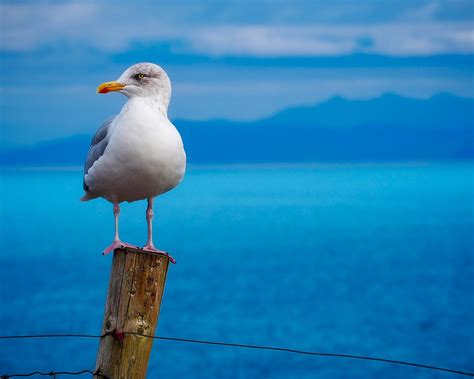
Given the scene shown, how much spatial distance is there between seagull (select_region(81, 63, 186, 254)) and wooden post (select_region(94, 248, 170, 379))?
0.47 meters

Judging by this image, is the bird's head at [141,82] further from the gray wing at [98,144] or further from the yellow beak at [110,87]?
the gray wing at [98,144]

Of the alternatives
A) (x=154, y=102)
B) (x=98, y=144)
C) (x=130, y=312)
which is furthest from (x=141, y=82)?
(x=130, y=312)

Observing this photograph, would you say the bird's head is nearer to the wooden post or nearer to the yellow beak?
the yellow beak

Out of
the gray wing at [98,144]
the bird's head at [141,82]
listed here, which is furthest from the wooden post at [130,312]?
the bird's head at [141,82]

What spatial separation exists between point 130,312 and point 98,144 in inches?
45.6

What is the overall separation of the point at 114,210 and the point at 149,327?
1096 mm

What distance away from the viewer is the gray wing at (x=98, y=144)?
3.45m

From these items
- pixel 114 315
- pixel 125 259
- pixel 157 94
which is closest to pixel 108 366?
pixel 114 315

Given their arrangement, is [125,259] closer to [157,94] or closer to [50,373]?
[50,373]

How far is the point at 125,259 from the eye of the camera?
104 inches

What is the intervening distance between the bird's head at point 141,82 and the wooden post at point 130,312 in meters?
1.10

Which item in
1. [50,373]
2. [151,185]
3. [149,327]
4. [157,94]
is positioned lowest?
[50,373]

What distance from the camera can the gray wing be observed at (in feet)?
11.3

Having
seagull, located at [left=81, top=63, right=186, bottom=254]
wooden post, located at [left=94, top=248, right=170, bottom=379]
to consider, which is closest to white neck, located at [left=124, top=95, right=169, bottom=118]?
seagull, located at [left=81, top=63, right=186, bottom=254]
